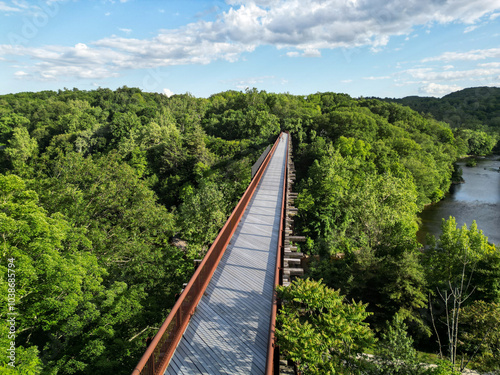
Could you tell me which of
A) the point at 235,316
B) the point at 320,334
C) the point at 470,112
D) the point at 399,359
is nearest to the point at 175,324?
the point at 235,316

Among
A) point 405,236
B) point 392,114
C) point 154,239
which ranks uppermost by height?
point 392,114

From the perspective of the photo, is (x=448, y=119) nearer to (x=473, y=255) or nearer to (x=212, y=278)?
(x=473, y=255)

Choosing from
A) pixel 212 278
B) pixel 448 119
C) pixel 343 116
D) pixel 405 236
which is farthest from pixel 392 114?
pixel 212 278

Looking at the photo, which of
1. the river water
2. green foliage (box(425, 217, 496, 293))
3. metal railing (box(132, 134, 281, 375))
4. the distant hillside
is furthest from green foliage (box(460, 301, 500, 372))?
the distant hillside

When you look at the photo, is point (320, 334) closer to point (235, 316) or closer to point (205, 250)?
point (235, 316)

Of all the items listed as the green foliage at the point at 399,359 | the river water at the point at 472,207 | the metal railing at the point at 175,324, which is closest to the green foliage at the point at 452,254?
the green foliage at the point at 399,359

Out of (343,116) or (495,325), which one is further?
(343,116)

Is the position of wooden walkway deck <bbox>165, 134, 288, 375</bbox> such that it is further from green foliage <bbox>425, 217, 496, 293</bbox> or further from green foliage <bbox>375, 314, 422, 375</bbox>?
green foliage <bbox>425, 217, 496, 293</bbox>
